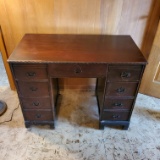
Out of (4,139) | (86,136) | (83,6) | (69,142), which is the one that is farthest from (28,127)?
(83,6)

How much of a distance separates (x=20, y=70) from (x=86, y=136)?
0.90m

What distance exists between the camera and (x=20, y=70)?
3.86 ft

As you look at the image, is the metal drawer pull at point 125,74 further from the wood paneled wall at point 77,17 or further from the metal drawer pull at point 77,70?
the wood paneled wall at point 77,17

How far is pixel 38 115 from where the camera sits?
1.47 m

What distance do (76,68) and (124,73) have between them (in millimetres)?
393

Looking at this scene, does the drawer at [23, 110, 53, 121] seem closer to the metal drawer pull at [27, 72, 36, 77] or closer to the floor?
the floor

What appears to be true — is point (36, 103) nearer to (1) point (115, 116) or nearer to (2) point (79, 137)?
(2) point (79, 137)

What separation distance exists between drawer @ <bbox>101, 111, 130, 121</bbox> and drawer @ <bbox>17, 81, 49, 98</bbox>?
0.61 metres

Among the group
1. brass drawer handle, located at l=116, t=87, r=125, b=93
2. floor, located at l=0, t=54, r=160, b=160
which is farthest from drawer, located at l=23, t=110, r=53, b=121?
brass drawer handle, located at l=116, t=87, r=125, b=93

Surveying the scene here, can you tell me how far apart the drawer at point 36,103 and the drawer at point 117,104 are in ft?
1.78

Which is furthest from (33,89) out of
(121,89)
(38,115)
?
(121,89)

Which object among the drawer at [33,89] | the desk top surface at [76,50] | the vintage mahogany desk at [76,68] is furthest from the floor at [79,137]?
the desk top surface at [76,50]

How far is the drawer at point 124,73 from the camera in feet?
3.87

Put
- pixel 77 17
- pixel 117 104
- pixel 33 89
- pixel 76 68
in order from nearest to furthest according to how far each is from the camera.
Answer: pixel 76 68, pixel 33 89, pixel 117 104, pixel 77 17
